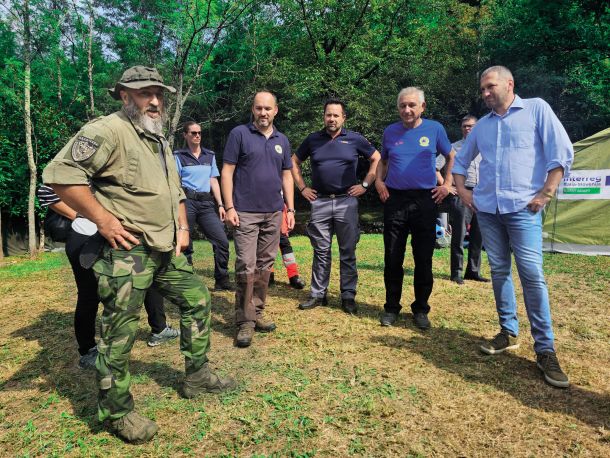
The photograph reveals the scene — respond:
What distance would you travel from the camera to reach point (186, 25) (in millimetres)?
18547

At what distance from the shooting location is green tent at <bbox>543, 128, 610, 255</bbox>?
9133mm

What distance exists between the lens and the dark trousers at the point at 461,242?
6.50m

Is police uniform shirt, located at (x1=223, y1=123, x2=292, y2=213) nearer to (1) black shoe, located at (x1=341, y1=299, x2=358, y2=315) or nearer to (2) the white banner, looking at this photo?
(1) black shoe, located at (x1=341, y1=299, x2=358, y2=315)

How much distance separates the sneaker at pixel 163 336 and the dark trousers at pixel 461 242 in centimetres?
424

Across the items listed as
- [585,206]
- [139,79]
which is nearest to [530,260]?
[139,79]

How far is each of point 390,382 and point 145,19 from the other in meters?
25.4

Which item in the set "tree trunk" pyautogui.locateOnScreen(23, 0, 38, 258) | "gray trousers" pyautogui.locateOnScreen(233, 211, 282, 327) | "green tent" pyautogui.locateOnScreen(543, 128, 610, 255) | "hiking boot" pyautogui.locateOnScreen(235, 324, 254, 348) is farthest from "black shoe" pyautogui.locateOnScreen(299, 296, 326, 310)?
"tree trunk" pyautogui.locateOnScreen(23, 0, 38, 258)

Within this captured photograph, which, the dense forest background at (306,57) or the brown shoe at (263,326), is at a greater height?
the dense forest background at (306,57)

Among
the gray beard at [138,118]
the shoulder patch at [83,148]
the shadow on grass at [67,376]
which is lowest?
the shadow on grass at [67,376]

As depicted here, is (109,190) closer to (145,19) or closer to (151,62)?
(151,62)

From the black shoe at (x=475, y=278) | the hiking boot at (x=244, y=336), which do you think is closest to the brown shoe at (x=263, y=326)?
the hiking boot at (x=244, y=336)

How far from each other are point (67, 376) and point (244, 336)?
149 centimetres

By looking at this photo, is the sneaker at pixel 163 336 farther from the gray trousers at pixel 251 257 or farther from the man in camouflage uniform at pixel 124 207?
the man in camouflage uniform at pixel 124 207

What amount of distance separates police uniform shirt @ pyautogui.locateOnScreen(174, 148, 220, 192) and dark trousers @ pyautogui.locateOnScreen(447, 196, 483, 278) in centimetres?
382
